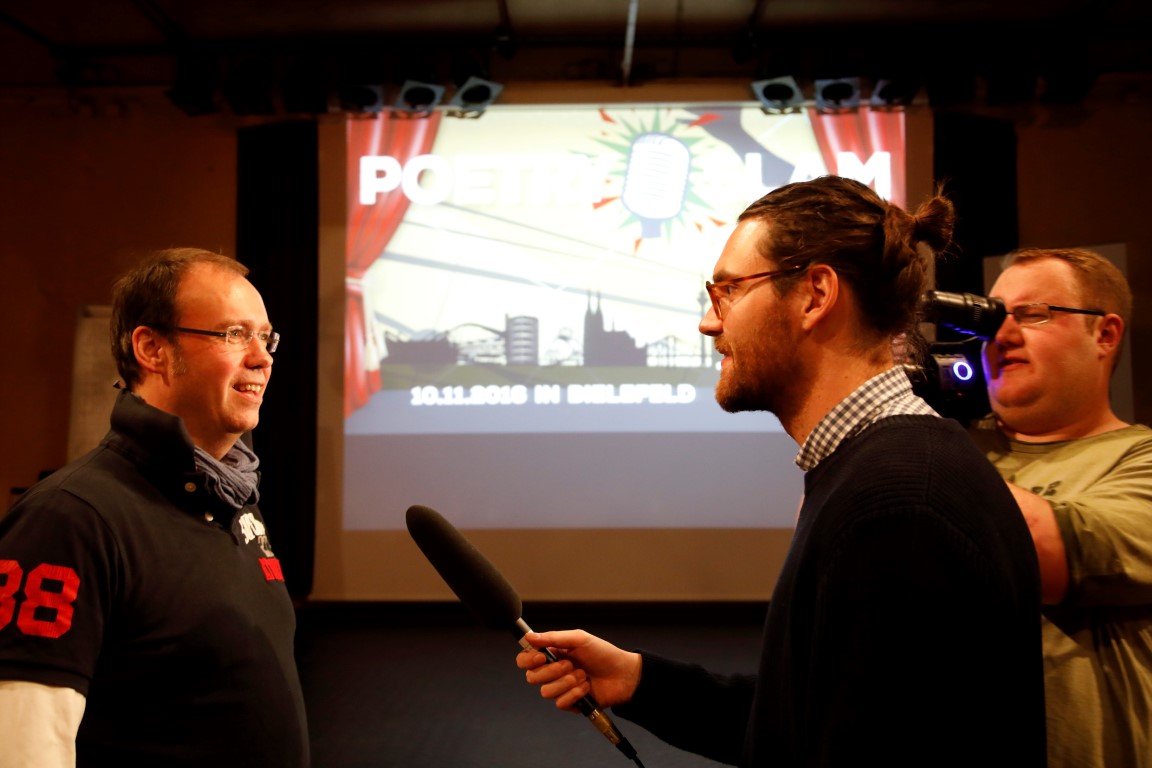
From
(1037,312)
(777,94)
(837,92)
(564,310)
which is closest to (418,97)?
(564,310)

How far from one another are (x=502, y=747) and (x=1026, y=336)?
8.03 ft

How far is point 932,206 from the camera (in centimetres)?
109

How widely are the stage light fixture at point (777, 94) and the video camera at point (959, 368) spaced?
3.54 metres

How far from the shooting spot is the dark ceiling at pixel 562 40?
4750mm

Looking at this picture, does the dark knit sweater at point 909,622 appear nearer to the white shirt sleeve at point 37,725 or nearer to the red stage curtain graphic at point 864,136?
the white shirt sleeve at point 37,725

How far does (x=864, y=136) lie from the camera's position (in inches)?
191

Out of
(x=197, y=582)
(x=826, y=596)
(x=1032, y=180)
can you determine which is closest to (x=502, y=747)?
(x=197, y=582)

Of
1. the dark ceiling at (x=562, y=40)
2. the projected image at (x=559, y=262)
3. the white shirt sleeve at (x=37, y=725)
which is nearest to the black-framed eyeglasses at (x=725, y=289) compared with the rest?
the white shirt sleeve at (x=37, y=725)

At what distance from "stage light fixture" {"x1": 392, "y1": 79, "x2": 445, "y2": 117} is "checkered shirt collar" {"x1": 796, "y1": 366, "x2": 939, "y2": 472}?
14.2 ft

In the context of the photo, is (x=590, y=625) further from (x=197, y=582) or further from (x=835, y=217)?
(x=835, y=217)

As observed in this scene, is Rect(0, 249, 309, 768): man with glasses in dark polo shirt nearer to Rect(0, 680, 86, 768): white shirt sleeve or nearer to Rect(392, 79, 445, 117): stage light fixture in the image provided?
Rect(0, 680, 86, 768): white shirt sleeve

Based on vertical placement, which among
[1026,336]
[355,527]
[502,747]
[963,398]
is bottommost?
[502,747]

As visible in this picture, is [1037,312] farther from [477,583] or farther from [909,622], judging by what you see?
[477,583]

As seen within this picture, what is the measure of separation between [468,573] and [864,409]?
0.65 m
